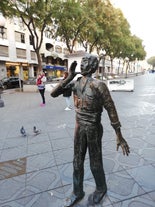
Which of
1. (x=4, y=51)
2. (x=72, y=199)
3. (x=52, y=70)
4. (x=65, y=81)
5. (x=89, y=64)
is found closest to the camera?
(x=89, y=64)

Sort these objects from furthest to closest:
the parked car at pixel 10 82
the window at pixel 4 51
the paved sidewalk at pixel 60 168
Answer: the window at pixel 4 51 → the parked car at pixel 10 82 → the paved sidewalk at pixel 60 168

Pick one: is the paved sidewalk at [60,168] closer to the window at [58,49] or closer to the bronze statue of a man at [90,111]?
the bronze statue of a man at [90,111]

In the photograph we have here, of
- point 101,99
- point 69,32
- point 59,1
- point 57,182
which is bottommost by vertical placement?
point 57,182

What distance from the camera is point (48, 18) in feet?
50.2

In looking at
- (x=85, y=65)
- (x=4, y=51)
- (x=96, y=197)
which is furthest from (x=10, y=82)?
(x=85, y=65)

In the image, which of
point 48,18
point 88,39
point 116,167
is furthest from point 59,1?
point 116,167

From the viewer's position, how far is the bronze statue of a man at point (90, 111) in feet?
6.37

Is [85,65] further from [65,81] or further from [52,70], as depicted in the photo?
[52,70]

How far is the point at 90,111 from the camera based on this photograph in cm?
199

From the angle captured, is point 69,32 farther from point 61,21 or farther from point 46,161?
point 46,161

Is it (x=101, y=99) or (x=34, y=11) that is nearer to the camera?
(x=101, y=99)

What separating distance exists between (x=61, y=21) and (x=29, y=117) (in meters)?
11.9

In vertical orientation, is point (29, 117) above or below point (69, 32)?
below

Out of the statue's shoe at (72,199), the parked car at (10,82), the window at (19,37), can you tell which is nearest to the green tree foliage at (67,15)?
the parked car at (10,82)
